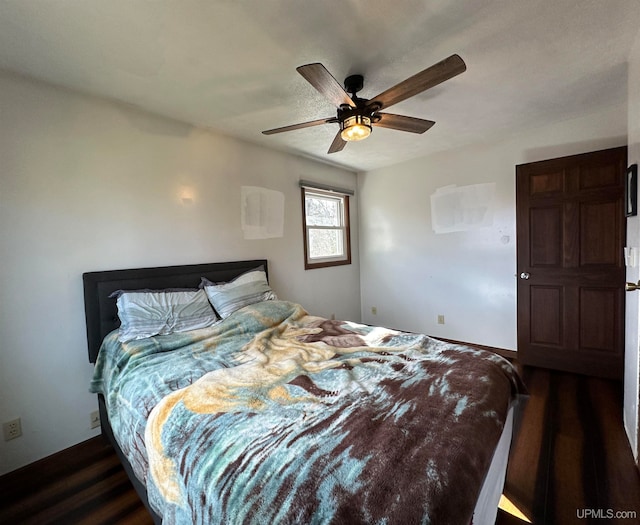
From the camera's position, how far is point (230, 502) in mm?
787

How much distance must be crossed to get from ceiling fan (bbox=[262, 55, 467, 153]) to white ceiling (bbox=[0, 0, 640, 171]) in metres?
0.28

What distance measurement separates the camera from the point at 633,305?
1746 mm

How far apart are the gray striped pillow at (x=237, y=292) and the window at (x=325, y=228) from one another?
1020 millimetres

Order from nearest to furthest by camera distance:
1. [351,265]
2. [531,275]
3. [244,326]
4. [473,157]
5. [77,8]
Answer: [77,8], [244,326], [531,275], [473,157], [351,265]

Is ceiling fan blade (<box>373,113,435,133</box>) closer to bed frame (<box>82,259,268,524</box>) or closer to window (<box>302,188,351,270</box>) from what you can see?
window (<box>302,188,351,270</box>)

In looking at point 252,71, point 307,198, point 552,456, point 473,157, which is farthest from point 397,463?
point 473,157

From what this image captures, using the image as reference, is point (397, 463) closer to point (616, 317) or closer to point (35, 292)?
point (35, 292)

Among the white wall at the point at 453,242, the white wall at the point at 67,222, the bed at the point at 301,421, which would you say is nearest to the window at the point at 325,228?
the white wall at the point at 453,242

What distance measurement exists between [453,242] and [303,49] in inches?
108

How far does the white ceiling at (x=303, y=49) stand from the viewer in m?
1.37

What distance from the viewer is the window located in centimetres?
364

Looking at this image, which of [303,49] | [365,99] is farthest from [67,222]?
[365,99]

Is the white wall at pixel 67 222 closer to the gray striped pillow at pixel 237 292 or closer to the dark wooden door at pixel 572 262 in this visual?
the gray striped pillow at pixel 237 292

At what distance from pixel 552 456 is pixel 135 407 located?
2.32m
